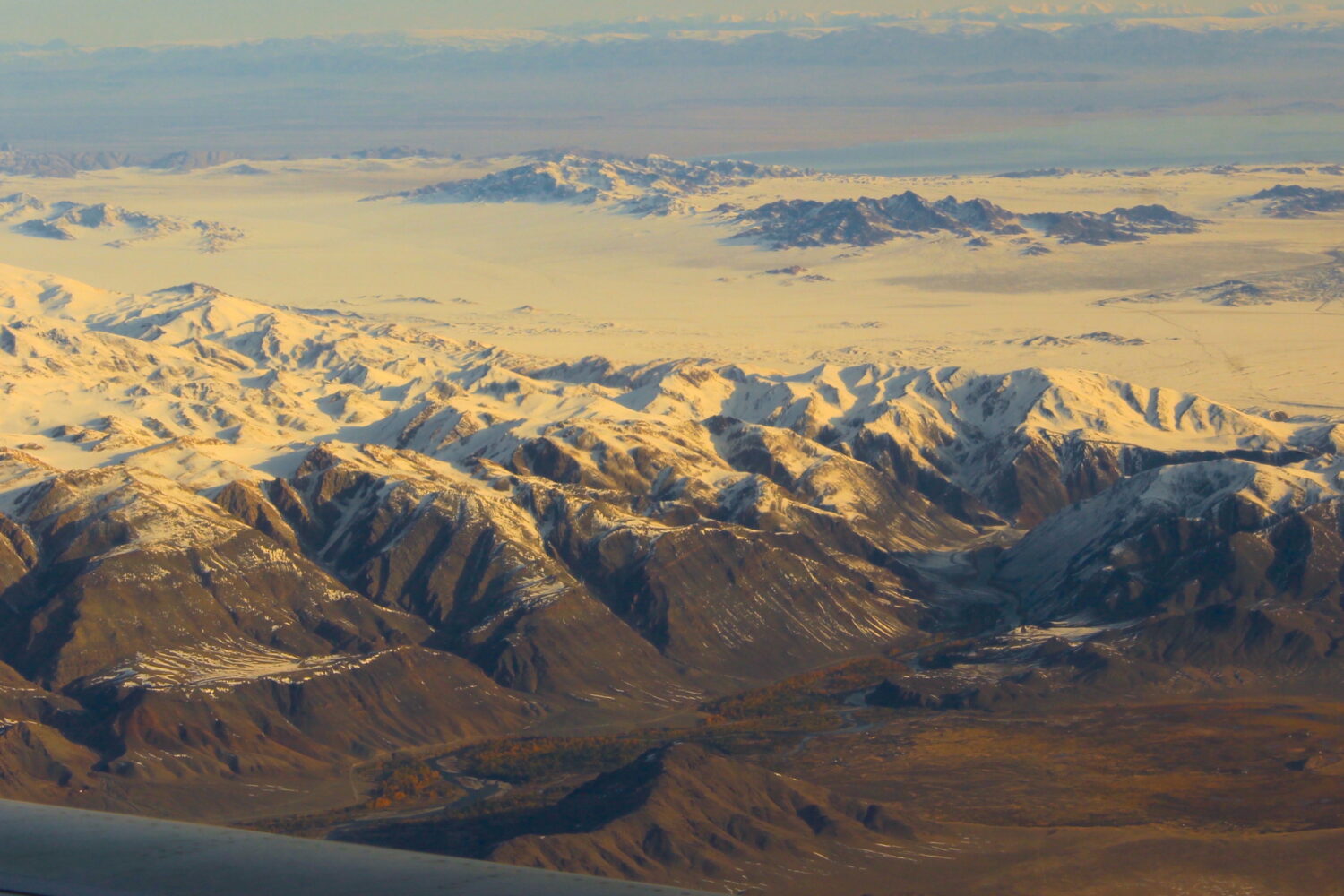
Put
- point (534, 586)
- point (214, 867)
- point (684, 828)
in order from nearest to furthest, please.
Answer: point (214, 867), point (684, 828), point (534, 586)

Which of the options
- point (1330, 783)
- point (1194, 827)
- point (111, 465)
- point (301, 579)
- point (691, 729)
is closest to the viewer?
point (1194, 827)

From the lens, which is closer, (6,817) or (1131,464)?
(6,817)

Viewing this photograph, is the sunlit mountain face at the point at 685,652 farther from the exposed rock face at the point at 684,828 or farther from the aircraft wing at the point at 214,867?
the aircraft wing at the point at 214,867

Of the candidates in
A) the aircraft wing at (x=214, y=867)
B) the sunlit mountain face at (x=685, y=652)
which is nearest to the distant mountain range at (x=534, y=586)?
the sunlit mountain face at (x=685, y=652)

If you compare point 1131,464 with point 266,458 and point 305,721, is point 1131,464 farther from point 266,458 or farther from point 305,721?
point 305,721

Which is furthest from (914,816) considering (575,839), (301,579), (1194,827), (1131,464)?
(1131,464)

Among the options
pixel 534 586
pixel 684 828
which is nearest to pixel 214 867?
pixel 684 828

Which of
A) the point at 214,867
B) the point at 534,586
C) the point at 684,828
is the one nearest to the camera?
the point at 214,867

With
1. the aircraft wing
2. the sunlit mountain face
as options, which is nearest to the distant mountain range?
the sunlit mountain face

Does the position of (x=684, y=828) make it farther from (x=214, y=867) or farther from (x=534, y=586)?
(x=214, y=867)
